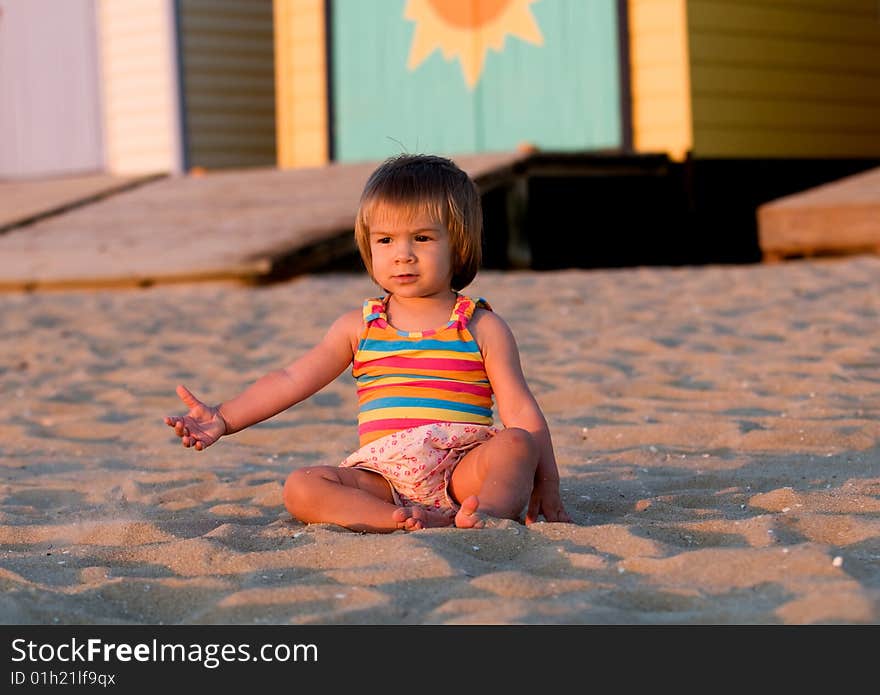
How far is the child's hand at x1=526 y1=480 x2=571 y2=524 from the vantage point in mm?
3041

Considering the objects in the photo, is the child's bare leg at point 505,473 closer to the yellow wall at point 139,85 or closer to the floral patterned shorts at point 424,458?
the floral patterned shorts at point 424,458

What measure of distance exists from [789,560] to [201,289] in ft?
21.3

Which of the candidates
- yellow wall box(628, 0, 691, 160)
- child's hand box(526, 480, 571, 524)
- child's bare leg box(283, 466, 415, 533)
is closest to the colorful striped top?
child's bare leg box(283, 466, 415, 533)

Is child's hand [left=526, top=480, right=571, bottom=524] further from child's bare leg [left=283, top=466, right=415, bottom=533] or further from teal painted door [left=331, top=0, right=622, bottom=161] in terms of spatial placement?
teal painted door [left=331, top=0, right=622, bottom=161]

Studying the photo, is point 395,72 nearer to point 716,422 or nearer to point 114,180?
point 114,180

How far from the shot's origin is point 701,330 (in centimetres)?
609

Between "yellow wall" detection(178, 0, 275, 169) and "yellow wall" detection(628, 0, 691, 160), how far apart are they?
4.68m

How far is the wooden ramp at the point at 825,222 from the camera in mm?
9008

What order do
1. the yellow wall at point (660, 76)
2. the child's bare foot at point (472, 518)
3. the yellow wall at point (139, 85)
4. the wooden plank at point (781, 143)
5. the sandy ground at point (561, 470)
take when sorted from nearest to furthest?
the sandy ground at point (561, 470) < the child's bare foot at point (472, 518) < the yellow wall at point (660, 76) < the wooden plank at point (781, 143) < the yellow wall at point (139, 85)

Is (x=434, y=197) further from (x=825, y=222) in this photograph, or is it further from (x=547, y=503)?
(x=825, y=222)

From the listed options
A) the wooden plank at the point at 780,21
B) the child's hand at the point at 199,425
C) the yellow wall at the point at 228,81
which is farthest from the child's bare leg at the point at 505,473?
the yellow wall at the point at 228,81

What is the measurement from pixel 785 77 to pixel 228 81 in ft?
17.5

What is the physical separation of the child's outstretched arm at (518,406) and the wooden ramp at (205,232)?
5551 millimetres

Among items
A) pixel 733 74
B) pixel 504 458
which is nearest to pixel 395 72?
pixel 733 74
